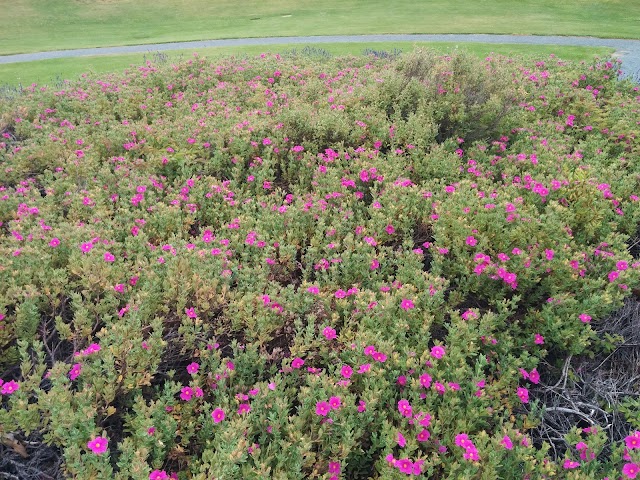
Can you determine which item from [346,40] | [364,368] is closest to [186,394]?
[364,368]

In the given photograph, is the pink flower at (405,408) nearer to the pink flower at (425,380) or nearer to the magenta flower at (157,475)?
the pink flower at (425,380)

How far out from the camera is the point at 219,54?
565 inches

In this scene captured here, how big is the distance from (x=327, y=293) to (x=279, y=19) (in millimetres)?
22229

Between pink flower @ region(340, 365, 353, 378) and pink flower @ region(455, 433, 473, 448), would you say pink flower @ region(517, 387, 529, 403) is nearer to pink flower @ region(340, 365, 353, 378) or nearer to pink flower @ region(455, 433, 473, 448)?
pink flower @ region(455, 433, 473, 448)

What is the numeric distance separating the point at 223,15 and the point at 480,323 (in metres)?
26.3

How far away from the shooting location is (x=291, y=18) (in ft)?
75.2

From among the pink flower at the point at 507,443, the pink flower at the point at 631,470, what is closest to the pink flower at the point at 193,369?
the pink flower at the point at 507,443

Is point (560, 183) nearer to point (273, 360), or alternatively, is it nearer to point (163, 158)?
point (273, 360)

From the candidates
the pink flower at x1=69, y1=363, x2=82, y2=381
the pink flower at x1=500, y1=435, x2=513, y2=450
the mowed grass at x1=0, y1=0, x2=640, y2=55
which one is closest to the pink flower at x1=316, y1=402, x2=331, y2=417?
the pink flower at x1=500, y1=435, x2=513, y2=450

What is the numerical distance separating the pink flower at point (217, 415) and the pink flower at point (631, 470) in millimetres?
2220

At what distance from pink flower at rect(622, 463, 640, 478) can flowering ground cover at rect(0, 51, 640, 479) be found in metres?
0.02

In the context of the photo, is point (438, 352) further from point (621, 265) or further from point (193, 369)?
point (621, 265)

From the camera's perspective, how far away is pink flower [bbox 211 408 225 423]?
2.75 metres

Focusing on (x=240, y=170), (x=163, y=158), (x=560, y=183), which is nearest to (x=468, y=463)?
(x=560, y=183)
